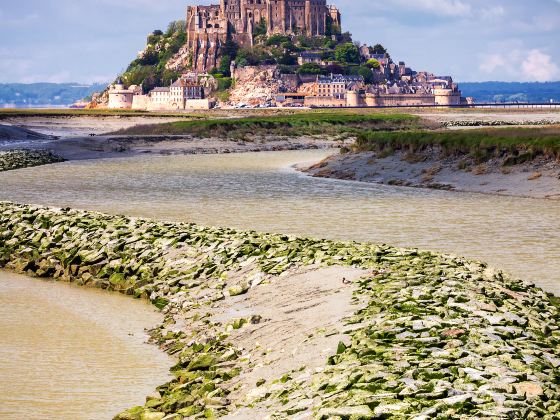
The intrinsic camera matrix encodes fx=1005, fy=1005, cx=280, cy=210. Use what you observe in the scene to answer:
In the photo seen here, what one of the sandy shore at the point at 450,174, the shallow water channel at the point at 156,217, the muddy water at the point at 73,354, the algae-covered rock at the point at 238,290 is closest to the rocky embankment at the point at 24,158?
the shallow water channel at the point at 156,217

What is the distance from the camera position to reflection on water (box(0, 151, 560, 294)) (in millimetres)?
20906

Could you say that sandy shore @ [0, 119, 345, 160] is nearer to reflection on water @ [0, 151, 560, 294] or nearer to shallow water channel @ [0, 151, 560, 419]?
shallow water channel @ [0, 151, 560, 419]

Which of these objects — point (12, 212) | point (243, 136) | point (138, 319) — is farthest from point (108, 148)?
point (138, 319)

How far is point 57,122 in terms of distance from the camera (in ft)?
381

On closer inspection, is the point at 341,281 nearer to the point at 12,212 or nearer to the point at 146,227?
the point at 146,227

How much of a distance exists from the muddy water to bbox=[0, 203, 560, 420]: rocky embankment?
0.38m

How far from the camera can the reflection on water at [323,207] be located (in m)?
20.9

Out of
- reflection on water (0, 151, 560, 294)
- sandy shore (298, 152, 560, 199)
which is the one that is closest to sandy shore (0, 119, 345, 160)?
reflection on water (0, 151, 560, 294)

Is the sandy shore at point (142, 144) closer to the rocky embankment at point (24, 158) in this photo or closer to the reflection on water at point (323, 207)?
the rocky embankment at point (24, 158)

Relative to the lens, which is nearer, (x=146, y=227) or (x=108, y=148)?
(x=146, y=227)

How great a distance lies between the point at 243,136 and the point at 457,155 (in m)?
39.9

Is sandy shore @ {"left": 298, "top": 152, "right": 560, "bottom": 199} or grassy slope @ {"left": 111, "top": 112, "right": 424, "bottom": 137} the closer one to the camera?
sandy shore @ {"left": 298, "top": 152, "right": 560, "bottom": 199}

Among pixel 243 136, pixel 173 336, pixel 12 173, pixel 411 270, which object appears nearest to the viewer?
pixel 173 336

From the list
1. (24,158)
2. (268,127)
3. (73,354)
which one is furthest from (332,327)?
(268,127)
